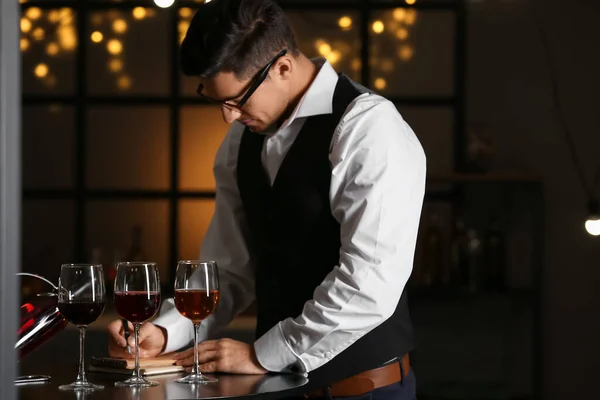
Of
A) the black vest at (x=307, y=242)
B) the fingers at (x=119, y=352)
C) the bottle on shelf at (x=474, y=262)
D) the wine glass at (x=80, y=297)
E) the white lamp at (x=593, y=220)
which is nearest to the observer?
the wine glass at (x=80, y=297)

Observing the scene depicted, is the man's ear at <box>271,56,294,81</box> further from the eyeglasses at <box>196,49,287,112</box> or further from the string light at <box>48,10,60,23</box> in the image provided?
the string light at <box>48,10,60,23</box>

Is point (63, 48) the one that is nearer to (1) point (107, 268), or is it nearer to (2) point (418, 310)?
(1) point (107, 268)

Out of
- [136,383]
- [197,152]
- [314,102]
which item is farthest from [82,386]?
Result: [197,152]

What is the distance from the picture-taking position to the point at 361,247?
1596 mm

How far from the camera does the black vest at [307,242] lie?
1763 mm

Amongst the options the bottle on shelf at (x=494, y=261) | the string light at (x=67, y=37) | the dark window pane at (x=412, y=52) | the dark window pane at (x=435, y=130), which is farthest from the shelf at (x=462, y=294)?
the string light at (x=67, y=37)

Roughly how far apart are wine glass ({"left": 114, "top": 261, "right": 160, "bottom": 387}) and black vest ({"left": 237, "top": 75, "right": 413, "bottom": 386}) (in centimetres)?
41

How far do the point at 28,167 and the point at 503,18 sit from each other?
2.25 metres

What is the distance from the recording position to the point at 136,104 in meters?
4.10

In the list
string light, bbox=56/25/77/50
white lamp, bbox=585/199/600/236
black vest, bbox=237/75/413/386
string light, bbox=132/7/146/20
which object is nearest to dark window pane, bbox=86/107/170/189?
string light, bbox=56/25/77/50

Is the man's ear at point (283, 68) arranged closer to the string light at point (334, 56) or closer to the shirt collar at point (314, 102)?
the shirt collar at point (314, 102)

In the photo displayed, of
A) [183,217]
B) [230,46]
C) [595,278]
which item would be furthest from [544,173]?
[230,46]

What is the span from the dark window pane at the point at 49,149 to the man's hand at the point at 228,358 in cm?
269

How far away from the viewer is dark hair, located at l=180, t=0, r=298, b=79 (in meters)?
1.70
